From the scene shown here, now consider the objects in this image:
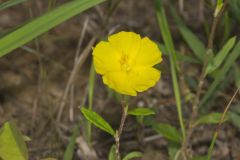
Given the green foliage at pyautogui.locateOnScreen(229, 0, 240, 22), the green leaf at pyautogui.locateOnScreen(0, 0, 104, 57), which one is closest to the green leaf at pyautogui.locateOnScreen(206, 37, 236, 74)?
the green foliage at pyautogui.locateOnScreen(229, 0, 240, 22)

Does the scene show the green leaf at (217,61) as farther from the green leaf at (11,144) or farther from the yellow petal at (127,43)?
the green leaf at (11,144)

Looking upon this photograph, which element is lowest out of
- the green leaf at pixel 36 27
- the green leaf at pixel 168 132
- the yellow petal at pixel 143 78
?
the green leaf at pixel 168 132

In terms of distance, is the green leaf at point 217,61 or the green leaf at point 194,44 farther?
the green leaf at point 194,44

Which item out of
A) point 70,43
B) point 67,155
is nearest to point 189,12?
point 70,43

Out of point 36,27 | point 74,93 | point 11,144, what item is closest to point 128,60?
point 36,27

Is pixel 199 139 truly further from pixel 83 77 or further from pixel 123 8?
pixel 123 8

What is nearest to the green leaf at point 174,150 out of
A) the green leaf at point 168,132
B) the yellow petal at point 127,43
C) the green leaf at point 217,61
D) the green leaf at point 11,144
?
the green leaf at point 168,132
